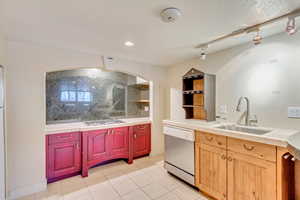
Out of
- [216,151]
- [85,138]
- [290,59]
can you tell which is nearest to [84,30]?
[85,138]

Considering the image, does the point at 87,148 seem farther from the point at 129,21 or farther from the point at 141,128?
the point at 129,21

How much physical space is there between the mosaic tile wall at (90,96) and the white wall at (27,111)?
65cm

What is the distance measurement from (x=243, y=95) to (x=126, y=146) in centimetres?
225

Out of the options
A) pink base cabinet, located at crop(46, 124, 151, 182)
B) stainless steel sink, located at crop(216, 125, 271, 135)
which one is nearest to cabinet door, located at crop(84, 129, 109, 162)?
pink base cabinet, located at crop(46, 124, 151, 182)

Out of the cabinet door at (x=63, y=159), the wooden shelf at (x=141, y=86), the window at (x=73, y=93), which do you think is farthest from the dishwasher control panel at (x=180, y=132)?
the window at (x=73, y=93)

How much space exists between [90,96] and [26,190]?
1.83 metres

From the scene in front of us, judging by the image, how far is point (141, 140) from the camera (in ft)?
10.4

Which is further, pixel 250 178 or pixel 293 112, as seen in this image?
pixel 293 112

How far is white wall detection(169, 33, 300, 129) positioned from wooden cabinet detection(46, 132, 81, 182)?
98.5 inches

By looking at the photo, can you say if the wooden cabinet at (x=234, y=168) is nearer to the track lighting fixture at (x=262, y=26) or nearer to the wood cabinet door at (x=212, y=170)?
the wood cabinet door at (x=212, y=170)

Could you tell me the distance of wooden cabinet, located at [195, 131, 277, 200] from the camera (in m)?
1.38

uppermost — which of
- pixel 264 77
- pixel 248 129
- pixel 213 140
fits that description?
pixel 264 77

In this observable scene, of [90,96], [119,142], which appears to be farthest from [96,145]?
[90,96]

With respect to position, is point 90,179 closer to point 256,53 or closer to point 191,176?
point 191,176
